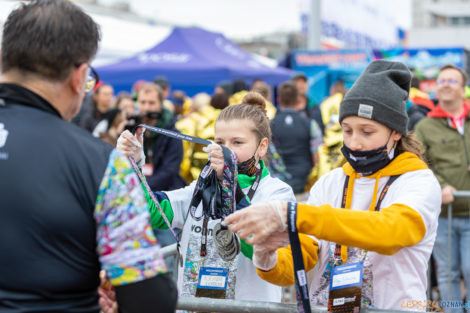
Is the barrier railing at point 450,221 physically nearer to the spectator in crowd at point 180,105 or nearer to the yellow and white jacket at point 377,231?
the yellow and white jacket at point 377,231

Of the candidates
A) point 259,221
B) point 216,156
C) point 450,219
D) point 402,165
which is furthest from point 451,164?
point 259,221

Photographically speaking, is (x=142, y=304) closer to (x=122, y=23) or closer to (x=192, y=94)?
(x=192, y=94)

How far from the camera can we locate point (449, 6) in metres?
57.5

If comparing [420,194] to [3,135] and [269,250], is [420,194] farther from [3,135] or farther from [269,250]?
[3,135]

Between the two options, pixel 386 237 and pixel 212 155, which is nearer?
pixel 386 237

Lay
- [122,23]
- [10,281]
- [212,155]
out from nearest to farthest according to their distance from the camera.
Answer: [10,281], [212,155], [122,23]

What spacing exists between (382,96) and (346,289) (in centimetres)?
86

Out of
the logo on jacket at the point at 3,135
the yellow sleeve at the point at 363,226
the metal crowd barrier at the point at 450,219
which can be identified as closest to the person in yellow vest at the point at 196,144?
the metal crowd barrier at the point at 450,219

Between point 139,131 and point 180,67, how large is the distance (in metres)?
10.8

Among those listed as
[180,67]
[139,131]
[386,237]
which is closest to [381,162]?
[386,237]

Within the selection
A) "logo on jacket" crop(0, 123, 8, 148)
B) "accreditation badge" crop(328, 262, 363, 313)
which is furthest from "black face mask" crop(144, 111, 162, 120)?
"logo on jacket" crop(0, 123, 8, 148)

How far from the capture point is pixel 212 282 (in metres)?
2.93

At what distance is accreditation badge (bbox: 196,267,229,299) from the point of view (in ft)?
9.58

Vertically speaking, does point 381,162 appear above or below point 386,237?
above
